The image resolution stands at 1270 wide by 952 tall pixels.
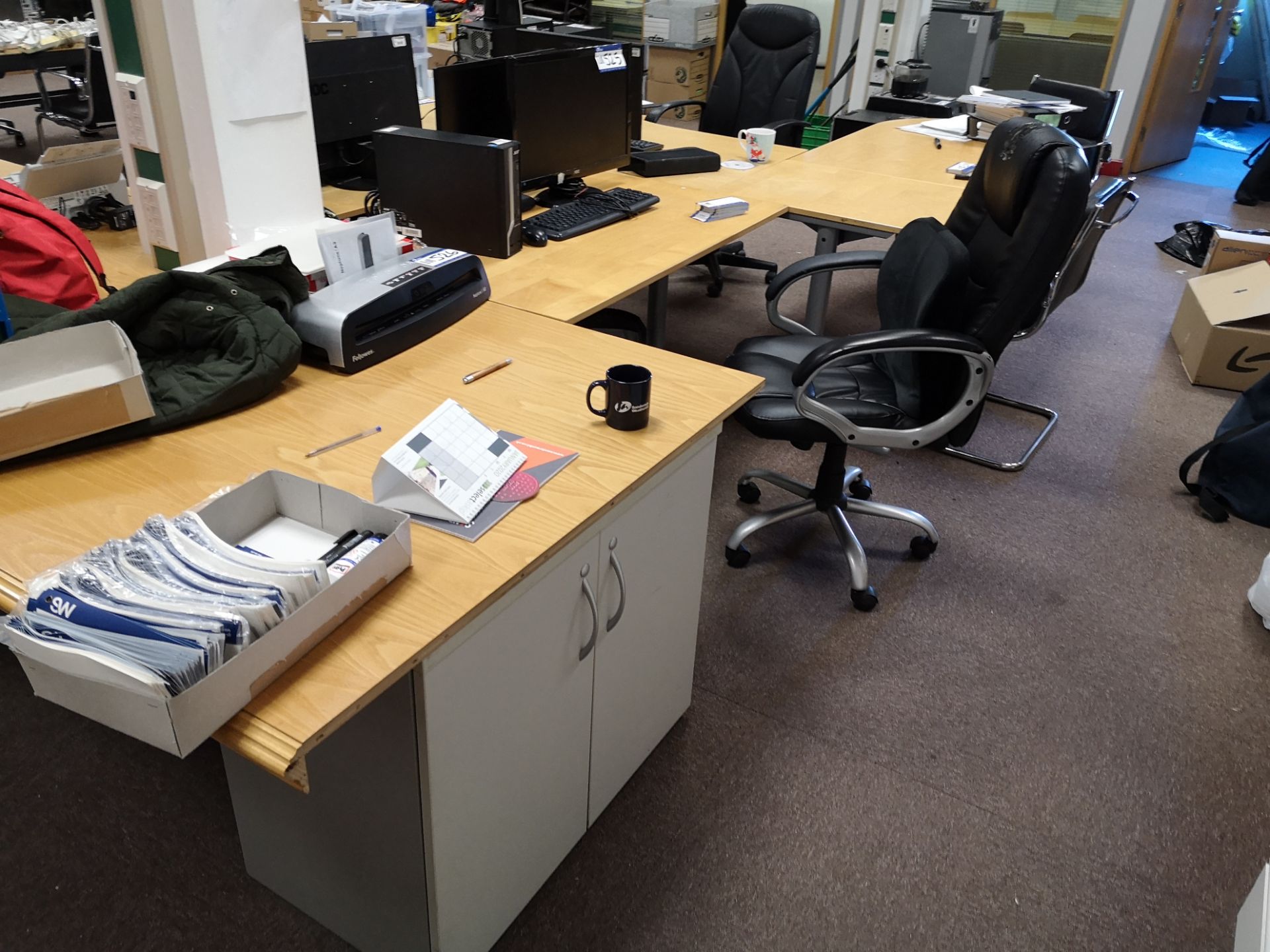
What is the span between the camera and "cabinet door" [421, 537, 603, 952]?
1.22 meters

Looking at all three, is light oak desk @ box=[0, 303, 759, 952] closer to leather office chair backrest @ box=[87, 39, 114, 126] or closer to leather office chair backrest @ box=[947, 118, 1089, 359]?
leather office chair backrest @ box=[947, 118, 1089, 359]

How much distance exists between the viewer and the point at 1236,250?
376 cm

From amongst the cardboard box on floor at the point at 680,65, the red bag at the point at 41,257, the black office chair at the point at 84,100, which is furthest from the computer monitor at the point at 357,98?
the cardboard box on floor at the point at 680,65

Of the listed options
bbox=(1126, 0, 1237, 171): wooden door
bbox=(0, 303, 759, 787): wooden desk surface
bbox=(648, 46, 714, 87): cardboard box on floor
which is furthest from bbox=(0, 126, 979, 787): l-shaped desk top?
bbox=(648, 46, 714, 87): cardboard box on floor

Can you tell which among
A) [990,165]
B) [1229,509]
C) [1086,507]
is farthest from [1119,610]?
[990,165]

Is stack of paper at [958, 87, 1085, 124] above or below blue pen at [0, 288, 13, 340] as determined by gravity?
above

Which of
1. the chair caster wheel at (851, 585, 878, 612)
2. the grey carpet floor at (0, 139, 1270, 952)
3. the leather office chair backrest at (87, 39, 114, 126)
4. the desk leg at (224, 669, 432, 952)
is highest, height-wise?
the leather office chair backrest at (87, 39, 114, 126)

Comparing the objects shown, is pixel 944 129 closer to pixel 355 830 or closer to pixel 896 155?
pixel 896 155

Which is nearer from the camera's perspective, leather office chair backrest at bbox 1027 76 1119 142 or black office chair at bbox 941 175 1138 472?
black office chair at bbox 941 175 1138 472

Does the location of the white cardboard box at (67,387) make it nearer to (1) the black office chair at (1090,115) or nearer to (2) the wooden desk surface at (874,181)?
(2) the wooden desk surface at (874,181)

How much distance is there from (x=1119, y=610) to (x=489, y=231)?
1.80m

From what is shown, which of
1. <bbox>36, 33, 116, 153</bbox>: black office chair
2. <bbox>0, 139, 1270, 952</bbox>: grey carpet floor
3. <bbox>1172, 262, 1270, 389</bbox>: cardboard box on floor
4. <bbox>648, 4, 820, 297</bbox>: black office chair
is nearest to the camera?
<bbox>0, 139, 1270, 952</bbox>: grey carpet floor

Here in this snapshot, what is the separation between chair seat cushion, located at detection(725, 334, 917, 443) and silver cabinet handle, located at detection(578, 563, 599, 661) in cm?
70

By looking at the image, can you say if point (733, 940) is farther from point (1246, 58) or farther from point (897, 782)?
point (1246, 58)
